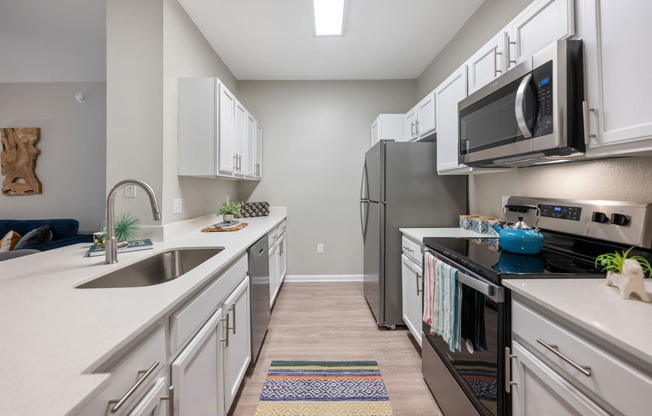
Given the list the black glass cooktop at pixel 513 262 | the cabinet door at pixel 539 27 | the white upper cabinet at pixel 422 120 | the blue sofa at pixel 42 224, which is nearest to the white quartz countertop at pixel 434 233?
the black glass cooktop at pixel 513 262

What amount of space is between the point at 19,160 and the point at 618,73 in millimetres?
5320

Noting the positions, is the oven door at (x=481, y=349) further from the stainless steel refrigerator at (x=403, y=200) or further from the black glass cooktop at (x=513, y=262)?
the stainless steel refrigerator at (x=403, y=200)

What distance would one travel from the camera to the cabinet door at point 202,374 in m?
0.95

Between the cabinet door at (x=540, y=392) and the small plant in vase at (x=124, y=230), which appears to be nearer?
the cabinet door at (x=540, y=392)

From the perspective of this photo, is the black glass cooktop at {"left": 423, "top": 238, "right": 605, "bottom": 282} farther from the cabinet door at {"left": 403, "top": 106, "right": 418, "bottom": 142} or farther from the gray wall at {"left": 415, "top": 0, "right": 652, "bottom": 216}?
the cabinet door at {"left": 403, "top": 106, "right": 418, "bottom": 142}

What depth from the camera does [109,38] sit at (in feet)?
6.35

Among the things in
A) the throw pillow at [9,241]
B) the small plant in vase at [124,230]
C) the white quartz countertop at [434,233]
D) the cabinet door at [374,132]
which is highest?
the cabinet door at [374,132]

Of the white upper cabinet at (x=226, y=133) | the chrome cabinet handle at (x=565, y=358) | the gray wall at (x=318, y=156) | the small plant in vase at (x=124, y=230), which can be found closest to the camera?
the chrome cabinet handle at (x=565, y=358)

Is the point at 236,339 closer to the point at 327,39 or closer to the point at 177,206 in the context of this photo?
the point at 177,206

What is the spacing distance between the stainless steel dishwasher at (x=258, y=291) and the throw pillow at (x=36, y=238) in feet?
8.32

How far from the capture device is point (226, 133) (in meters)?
2.42

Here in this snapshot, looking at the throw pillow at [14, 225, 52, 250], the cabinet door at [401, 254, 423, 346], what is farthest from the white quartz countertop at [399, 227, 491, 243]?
the throw pillow at [14, 225, 52, 250]

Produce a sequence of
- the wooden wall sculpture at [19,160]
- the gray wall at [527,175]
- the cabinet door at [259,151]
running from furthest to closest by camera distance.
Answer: the cabinet door at [259,151] → the wooden wall sculpture at [19,160] → the gray wall at [527,175]

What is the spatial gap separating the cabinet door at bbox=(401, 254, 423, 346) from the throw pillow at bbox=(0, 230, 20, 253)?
13.1ft
